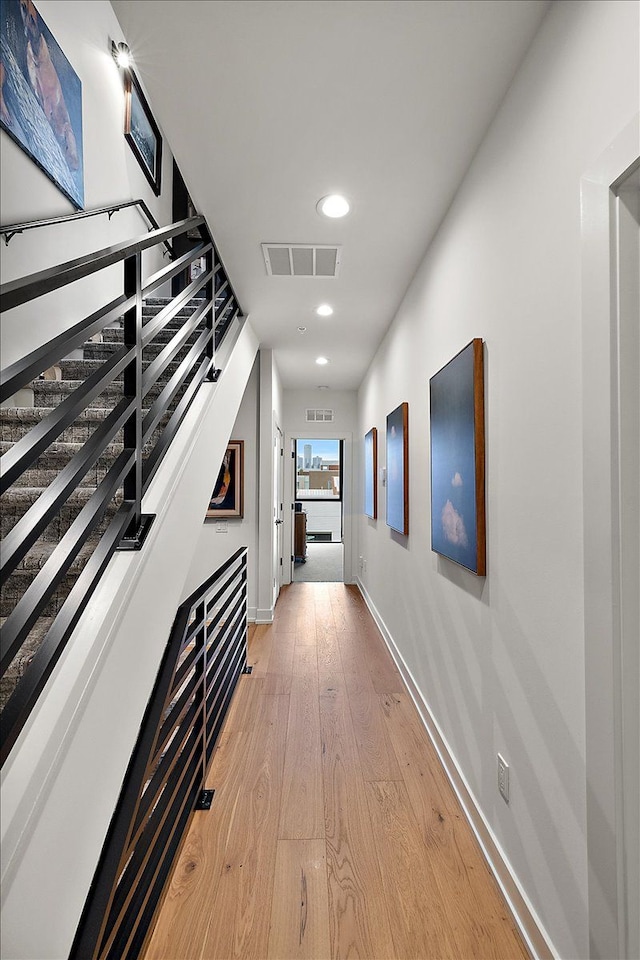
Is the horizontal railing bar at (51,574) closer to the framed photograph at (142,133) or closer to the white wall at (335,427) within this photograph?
the framed photograph at (142,133)

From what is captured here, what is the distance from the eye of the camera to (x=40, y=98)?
2.36 metres

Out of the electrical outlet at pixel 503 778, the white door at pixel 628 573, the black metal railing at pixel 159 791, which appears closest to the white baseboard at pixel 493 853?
the electrical outlet at pixel 503 778

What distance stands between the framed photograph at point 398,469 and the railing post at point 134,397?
2274 mm

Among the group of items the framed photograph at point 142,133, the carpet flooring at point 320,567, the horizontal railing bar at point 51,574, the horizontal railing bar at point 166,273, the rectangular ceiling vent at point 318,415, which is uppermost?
the framed photograph at point 142,133

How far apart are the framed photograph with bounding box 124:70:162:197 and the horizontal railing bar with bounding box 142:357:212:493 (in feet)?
7.67

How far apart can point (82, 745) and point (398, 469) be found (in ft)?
9.78

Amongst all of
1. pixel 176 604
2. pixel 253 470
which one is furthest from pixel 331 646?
pixel 176 604

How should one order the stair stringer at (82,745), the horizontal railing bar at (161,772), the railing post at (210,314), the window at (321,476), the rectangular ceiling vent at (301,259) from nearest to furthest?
the stair stringer at (82,745), the horizontal railing bar at (161,772), the railing post at (210,314), the rectangular ceiling vent at (301,259), the window at (321,476)

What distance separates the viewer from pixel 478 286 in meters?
2.04

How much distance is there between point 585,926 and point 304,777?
1.39 metres

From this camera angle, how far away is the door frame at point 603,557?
1108 millimetres

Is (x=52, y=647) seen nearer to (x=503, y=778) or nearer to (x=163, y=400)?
(x=163, y=400)

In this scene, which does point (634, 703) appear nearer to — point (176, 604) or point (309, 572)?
point (176, 604)

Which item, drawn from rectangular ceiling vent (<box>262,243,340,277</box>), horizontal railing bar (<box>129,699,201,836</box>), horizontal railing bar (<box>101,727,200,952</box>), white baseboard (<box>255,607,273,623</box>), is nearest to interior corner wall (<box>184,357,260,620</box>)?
white baseboard (<box>255,607,273,623</box>)
